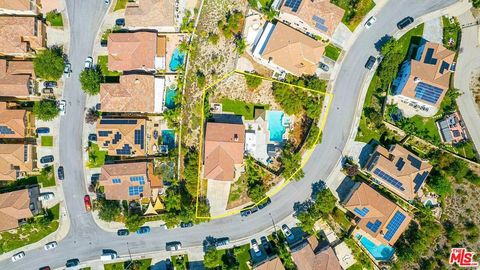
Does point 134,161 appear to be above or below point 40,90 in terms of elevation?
below

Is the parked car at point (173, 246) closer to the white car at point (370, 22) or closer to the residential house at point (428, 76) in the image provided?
the residential house at point (428, 76)

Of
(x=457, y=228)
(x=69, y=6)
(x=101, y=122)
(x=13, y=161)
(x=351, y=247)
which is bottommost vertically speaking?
(x=351, y=247)

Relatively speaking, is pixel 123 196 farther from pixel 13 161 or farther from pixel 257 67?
pixel 257 67

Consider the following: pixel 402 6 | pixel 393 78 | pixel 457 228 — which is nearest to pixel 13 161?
pixel 393 78

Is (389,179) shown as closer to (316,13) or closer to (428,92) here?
(428,92)

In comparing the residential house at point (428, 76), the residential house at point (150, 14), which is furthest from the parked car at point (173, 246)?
the residential house at point (428, 76)

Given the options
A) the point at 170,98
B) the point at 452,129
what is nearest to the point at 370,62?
the point at 452,129

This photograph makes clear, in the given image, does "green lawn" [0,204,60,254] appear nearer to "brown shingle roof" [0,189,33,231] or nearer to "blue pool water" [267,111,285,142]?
"brown shingle roof" [0,189,33,231]
